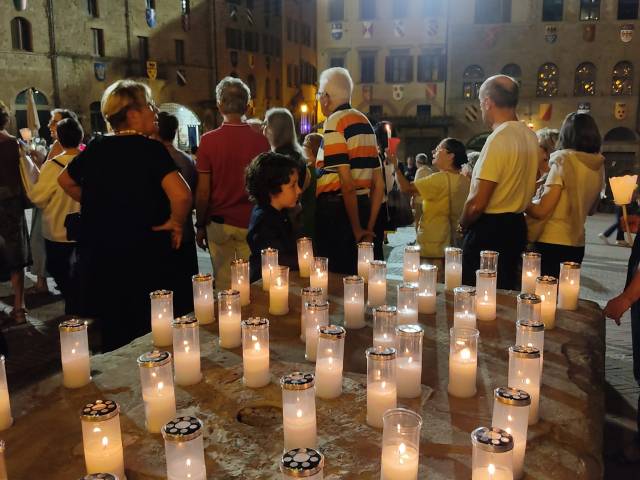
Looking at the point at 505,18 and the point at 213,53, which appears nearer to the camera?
the point at 505,18

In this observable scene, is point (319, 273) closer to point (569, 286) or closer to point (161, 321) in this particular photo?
point (161, 321)

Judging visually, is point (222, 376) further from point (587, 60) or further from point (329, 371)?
point (587, 60)

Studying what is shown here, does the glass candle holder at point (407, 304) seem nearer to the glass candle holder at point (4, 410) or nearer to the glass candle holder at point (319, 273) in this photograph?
the glass candle holder at point (319, 273)

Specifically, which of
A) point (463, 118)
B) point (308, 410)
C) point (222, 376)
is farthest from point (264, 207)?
point (463, 118)

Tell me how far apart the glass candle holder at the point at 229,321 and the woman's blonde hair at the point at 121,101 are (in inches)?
55.5

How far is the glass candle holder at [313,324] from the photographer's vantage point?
8.66 ft

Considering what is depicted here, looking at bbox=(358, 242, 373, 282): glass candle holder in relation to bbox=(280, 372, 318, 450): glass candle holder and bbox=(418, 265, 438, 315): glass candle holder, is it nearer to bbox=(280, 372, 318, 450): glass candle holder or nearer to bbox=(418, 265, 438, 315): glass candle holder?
bbox=(418, 265, 438, 315): glass candle holder

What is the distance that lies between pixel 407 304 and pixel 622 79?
99.7ft

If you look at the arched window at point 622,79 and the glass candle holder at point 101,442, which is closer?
the glass candle holder at point 101,442

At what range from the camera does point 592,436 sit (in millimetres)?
2051

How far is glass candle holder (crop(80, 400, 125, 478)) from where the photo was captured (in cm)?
175

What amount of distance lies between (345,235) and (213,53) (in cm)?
3196

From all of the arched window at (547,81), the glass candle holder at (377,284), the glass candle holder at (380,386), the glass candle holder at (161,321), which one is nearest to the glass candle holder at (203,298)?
the glass candle holder at (161,321)

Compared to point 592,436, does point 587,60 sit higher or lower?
higher
